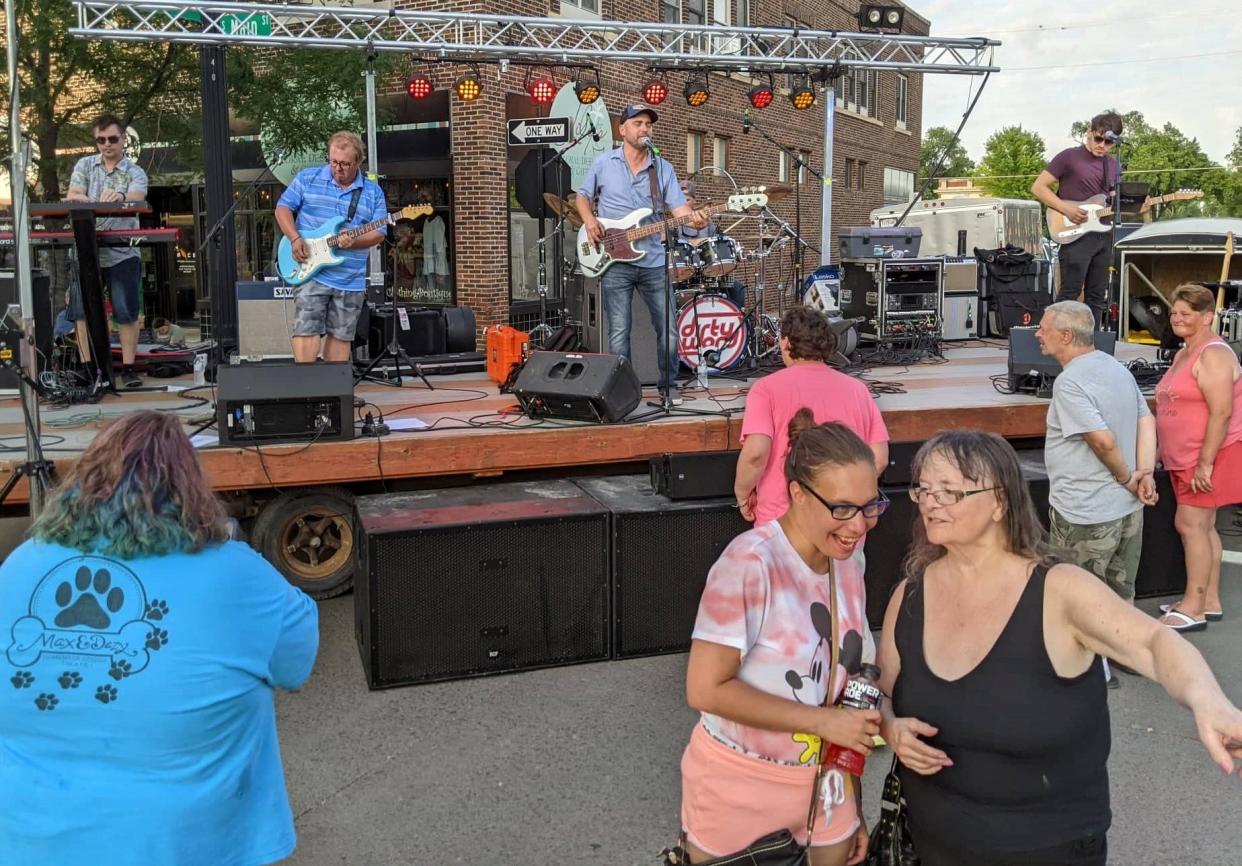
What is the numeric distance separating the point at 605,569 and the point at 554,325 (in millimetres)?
8632

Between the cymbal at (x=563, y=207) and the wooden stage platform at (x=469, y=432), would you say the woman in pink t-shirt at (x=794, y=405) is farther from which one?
the cymbal at (x=563, y=207)

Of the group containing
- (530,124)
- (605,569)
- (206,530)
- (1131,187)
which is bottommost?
(605,569)

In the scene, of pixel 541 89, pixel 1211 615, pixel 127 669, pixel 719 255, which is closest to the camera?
pixel 127 669

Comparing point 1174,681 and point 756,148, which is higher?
point 756,148

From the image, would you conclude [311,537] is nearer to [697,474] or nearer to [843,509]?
[697,474]

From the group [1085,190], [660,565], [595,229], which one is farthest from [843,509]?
[1085,190]

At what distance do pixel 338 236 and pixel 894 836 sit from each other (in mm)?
5520

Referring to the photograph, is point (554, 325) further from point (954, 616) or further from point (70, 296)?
point (954, 616)

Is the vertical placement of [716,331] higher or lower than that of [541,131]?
lower

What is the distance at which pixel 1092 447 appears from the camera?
4965 mm

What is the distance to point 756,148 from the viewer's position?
23656 millimetres

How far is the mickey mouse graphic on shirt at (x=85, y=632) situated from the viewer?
201cm

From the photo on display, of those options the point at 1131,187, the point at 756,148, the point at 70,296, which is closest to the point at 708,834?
the point at 70,296

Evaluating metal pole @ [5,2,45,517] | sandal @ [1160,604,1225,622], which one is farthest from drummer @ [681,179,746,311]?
metal pole @ [5,2,45,517]
